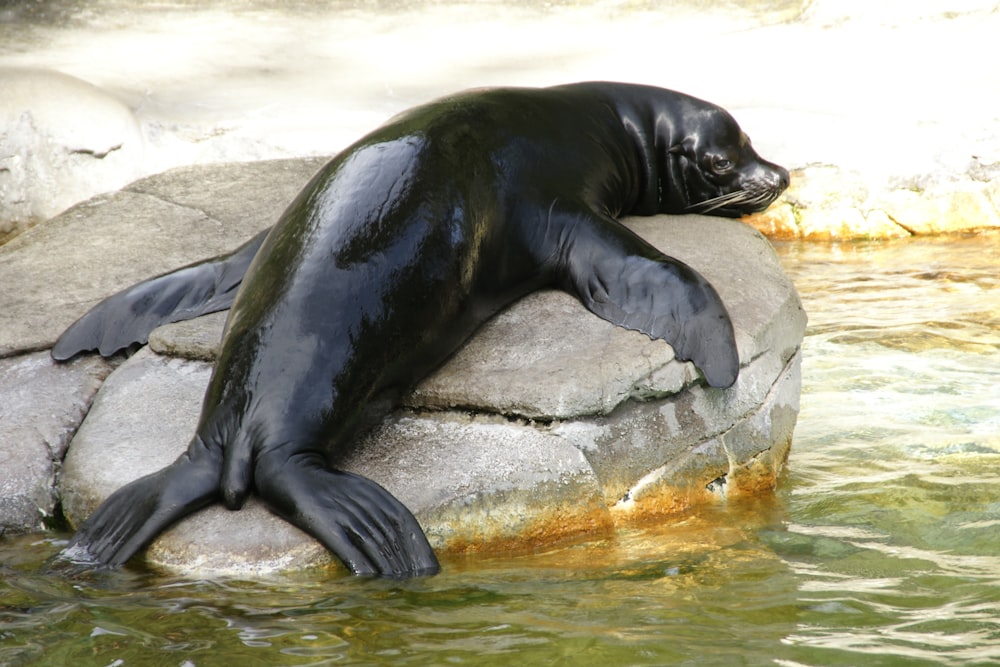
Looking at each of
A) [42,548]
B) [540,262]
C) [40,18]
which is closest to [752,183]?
[540,262]

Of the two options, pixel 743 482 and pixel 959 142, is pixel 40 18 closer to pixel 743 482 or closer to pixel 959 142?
pixel 959 142

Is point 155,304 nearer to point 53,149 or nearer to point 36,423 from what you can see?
point 36,423

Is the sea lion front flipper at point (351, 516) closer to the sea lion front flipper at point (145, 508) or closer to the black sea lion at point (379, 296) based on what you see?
the black sea lion at point (379, 296)

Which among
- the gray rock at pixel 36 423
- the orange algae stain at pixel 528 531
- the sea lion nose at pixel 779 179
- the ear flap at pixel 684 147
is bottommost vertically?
the orange algae stain at pixel 528 531

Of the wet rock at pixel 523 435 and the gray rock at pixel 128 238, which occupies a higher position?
the gray rock at pixel 128 238

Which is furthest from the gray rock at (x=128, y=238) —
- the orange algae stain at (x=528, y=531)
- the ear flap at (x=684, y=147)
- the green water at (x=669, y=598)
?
the orange algae stain at (x=528, y=531)

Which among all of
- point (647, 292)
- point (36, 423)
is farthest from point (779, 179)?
point (36, 423)

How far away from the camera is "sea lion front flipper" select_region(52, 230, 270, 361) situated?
418 cm

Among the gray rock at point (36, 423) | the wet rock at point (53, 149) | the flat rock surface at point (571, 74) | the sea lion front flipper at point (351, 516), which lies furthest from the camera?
the wet rock at point (53, 149)

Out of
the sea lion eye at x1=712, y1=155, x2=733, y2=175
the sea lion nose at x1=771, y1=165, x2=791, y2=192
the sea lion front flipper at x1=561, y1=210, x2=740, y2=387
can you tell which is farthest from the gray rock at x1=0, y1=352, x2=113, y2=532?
the sea lion nose at x1=771, y1=165, x2=791, y2=192

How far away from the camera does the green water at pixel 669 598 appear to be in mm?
2484

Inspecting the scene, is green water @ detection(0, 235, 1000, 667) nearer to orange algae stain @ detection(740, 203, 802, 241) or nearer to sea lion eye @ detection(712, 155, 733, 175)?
sea lion eye @ detection(712, 155, 733, 175)

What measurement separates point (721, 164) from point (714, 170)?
44 millimetres

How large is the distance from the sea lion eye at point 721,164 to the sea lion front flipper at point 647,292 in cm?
125
